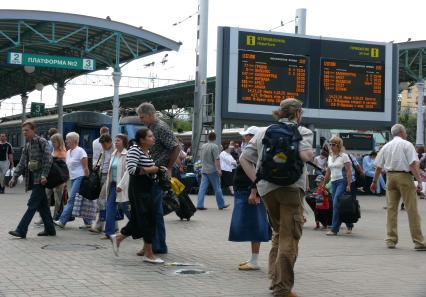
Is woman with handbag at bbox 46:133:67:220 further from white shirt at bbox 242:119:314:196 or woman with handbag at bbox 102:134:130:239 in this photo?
white shirt at bbox 242:119:314:196

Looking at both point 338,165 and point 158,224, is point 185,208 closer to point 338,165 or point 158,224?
point 338,165

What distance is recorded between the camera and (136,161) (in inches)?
318

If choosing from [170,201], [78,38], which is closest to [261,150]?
[170,201]

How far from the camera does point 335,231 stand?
11.7 meters

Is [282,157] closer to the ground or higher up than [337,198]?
higher up

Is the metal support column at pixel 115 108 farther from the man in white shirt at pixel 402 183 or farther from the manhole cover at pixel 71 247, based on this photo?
the man in white shirt at pixel 402 183

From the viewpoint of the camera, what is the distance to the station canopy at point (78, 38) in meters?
24.7

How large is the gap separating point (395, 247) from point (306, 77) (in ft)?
43.0

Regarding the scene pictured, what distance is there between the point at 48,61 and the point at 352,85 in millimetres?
11302

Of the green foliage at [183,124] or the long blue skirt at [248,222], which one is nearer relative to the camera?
the long blue skirt at [248,222]

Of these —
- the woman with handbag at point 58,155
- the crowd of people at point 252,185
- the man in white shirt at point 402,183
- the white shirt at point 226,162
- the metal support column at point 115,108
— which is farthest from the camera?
the metal support column at point 115,108

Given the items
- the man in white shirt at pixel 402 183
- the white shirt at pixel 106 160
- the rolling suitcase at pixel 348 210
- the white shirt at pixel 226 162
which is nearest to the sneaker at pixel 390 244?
the man in white shirt at pixel 402 183

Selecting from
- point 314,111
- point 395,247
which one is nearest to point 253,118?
point 314,111

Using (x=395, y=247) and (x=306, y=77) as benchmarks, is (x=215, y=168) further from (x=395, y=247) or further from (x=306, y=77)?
(x=306, y=77)
